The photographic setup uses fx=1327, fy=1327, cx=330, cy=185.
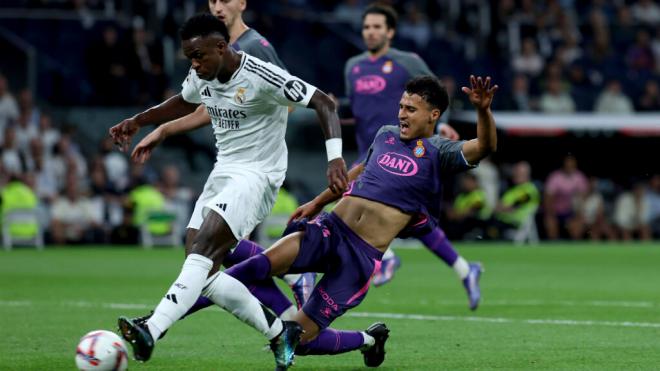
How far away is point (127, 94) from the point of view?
24.0m

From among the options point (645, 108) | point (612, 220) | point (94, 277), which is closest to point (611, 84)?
point (645, 108)

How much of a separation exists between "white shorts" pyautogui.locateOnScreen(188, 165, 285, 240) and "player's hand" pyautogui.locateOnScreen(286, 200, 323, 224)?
0.18m

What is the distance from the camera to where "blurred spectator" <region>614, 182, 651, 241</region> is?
2580 centimetres

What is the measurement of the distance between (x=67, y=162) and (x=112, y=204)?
3.47 feet

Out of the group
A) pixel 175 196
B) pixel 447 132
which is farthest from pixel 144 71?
pixel 447 132

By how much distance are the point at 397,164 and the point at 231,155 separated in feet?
3.31

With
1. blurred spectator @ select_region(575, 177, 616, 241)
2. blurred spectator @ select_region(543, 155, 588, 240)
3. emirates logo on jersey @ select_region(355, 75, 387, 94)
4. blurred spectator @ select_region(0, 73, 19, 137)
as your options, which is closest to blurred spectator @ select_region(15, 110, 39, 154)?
blurred spectator @ select_region(0, 73, 19, 137)

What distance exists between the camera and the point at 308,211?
7965 mm

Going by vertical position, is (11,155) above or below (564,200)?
above

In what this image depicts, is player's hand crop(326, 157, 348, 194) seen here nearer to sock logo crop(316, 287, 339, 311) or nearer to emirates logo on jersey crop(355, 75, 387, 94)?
sock logo crop(316, 287, 339, 311)

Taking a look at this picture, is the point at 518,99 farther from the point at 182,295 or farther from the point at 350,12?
the point at 182,295

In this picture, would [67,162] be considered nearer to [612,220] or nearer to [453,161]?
[612,220]

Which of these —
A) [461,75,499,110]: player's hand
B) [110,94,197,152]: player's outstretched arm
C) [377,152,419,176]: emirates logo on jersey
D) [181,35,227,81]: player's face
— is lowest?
[377,152,419,176]: emirates logo on jersey

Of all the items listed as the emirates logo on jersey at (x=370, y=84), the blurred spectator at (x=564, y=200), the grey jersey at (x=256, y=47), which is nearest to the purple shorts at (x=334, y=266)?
the grey jersey at (x=256, y=47)
